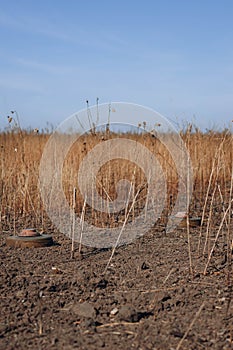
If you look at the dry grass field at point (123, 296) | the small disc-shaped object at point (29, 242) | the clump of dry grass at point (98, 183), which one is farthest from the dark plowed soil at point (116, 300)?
the clump of dry grass at point (98, 183)

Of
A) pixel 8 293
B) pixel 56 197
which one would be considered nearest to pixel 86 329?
pixel 8 293

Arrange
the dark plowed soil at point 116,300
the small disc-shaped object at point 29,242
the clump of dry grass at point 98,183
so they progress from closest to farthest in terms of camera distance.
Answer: the dark plowed soil at point 116,300 → the small disc-shaped object at point 29,242 → the clump of dry grass at point 98,183

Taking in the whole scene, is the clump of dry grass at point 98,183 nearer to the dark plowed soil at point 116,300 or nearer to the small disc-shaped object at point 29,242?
the small disc-shaped object at point 29,242

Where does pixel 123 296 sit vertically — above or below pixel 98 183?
below

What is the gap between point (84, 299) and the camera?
250 centimetres

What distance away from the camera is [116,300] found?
2.44 metres

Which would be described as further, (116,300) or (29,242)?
(29,242)

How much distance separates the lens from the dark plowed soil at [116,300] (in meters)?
2.02

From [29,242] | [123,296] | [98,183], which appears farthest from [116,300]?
[98,183]

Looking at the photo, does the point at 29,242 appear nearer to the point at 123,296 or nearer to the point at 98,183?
the point at 123,296

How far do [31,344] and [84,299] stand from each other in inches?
21.2

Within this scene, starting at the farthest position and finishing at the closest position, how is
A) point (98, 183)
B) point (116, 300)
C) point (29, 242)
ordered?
point (98, 183), point (29, 242), point (116, 300)

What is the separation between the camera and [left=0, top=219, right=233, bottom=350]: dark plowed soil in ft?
6.61

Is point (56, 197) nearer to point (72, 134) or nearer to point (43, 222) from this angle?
point (43, 222)
